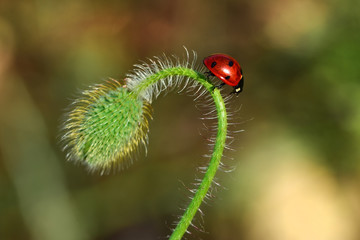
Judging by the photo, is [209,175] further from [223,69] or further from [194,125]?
[194,125]

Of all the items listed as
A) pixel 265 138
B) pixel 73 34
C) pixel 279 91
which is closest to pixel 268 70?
pixel 279 91

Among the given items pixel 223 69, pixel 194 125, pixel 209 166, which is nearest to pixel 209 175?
pixel 209 166

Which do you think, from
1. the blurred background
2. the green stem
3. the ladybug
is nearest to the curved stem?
the green stem

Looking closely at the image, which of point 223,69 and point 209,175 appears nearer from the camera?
point 209,175

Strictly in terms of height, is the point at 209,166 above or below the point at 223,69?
below

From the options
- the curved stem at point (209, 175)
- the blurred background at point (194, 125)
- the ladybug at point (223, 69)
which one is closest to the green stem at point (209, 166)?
the curved stem at point (209, 175)

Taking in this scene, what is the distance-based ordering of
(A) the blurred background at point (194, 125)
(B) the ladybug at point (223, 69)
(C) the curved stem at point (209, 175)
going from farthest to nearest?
(A) the blurred background at point (194, 125), (B) the ladybug at point (223, 69), (C) the curved stem at point (209, 175)

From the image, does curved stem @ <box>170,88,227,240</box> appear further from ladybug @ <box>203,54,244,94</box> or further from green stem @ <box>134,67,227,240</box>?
ladybug @ <box>203,54,244,94</box>

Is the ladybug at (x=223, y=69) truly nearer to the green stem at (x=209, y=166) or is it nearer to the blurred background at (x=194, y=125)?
the green stem at (x=209, y=166)
